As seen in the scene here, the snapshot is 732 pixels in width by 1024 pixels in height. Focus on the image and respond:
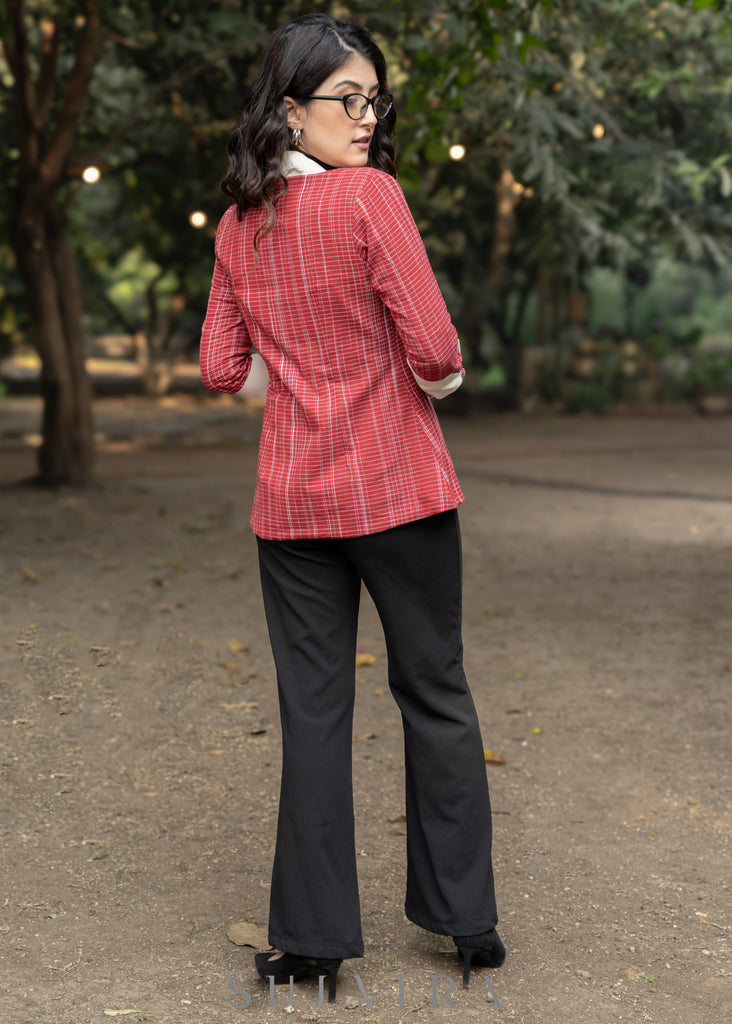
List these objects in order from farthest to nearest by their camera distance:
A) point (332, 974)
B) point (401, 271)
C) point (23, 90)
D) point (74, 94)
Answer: point (23, 90), point (74, 94), point (332, 974), point (401, 271)

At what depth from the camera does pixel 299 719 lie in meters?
2.66

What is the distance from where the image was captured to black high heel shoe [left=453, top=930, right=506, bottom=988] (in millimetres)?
2744

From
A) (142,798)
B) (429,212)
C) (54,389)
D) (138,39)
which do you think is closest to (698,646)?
(142,798)

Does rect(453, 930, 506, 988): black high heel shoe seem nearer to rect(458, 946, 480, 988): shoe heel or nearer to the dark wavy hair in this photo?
rect(458, 946, 480, 988): shoe heel

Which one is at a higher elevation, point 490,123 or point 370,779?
point 490,123

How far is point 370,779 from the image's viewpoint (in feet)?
13.7

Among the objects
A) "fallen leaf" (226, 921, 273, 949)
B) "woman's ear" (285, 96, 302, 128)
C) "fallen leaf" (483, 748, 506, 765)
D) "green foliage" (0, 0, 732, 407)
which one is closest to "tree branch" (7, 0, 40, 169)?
"green foliage" (0, 0, 732, 407)

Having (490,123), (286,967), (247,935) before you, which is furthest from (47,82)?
(286,967)

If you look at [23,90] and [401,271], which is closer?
[401,271]

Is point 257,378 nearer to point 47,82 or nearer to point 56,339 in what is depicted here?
point 56,339

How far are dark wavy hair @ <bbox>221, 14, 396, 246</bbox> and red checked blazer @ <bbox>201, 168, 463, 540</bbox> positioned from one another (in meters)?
0.06

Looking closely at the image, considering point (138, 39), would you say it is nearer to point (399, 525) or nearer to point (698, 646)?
→ point (698, 646)

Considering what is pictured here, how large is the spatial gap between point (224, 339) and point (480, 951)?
4.90 feet

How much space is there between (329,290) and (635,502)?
8.30 meters
